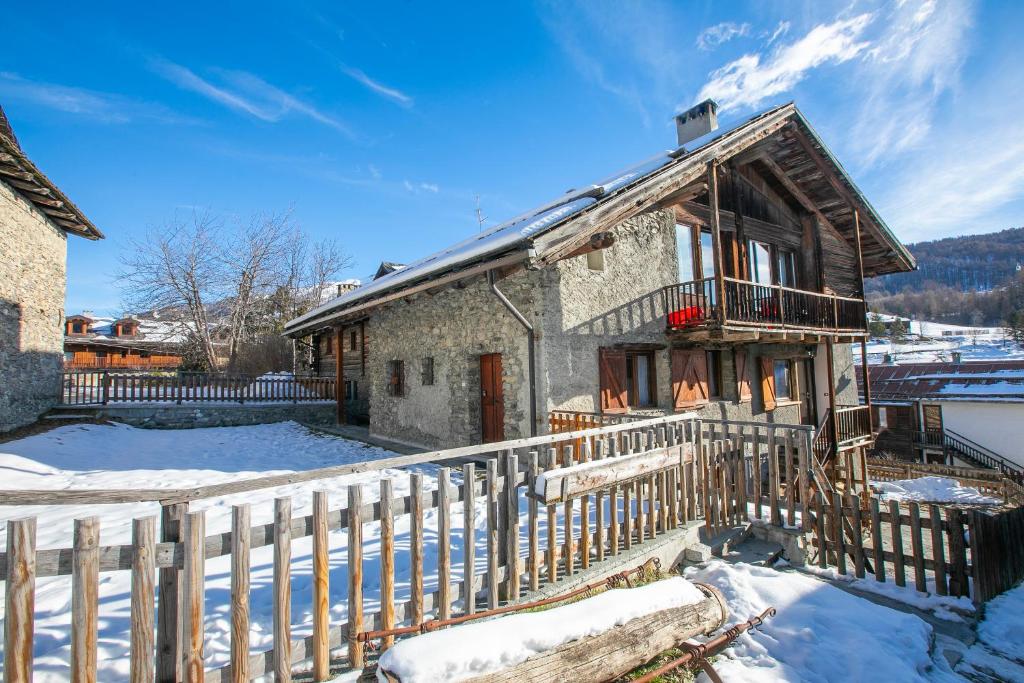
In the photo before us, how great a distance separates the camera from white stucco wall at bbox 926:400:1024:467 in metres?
23.2

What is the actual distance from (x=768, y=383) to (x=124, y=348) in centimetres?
4062

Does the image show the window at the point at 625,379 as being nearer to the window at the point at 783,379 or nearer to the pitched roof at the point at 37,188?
the window at the point at 783,379

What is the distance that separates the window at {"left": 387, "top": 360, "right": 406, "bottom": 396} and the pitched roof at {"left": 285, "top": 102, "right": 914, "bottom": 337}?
5.69 ft

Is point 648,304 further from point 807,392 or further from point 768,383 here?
point 807,392

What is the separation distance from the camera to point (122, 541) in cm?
462

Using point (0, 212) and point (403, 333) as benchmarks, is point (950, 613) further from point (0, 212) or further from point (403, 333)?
point (0, 212)

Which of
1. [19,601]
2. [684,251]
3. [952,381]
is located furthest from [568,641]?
[952,381]

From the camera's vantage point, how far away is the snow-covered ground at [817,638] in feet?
9.88

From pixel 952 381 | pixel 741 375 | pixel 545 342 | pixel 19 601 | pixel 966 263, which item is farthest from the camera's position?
pixel 966 263

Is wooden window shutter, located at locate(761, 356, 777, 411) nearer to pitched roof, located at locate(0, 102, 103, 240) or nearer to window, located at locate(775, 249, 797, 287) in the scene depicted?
window, located at locate(775, 249, 797, 287)

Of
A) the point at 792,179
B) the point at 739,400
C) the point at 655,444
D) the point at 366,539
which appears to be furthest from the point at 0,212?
the point at 792,179

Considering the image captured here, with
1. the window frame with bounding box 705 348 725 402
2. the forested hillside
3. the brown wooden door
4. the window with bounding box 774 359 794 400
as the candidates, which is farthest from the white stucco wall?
the forested hillside

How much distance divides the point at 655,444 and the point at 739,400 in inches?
299

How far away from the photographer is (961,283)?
107 m
